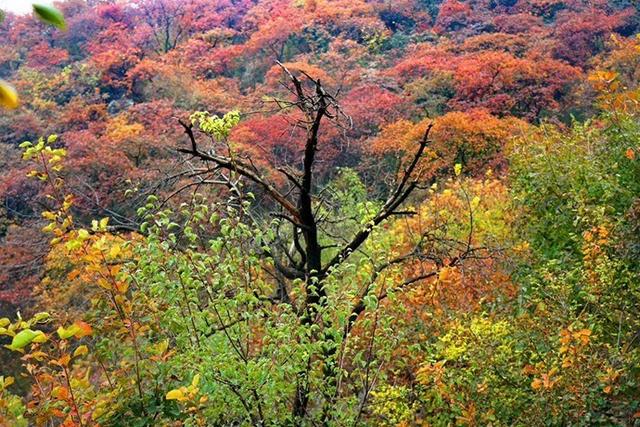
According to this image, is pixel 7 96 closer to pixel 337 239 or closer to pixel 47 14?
pixel 47 14

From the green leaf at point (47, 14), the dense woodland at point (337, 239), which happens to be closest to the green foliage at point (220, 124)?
the dense woodland at point (337, 239)

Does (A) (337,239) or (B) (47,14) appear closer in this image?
(B) (47,14)

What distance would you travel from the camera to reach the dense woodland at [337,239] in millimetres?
3236

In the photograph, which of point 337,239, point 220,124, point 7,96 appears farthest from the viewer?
point 337,239

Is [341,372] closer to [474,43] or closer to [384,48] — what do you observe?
[474,43]

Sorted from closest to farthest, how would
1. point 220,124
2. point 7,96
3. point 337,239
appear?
point 7,96 < point 220,124 < point 337,239

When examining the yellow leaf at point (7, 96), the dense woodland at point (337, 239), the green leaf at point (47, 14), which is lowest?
the dense woodland at point (337, 239)

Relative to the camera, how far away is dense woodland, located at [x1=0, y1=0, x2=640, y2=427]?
3.24 metres

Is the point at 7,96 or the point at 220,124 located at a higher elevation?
the point at 7,96

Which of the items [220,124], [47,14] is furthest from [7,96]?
Answer: [220,124]

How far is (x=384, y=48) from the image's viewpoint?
33.4m

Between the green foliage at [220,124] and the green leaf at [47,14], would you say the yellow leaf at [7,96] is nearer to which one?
the green leaf at [47,14]

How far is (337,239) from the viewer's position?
9.58 m

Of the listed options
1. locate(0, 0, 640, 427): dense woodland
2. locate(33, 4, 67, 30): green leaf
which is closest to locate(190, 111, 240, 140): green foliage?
locate(0, 0, 640, 427): dense woodland
